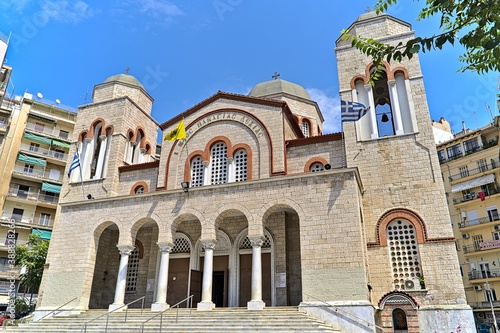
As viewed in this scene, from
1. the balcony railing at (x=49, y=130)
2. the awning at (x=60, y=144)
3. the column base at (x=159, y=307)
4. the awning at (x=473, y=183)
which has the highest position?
the balcony railing at (x=49, y=130)

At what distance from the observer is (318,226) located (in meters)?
14.8

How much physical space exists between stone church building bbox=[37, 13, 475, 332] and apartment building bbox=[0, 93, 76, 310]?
595 inches

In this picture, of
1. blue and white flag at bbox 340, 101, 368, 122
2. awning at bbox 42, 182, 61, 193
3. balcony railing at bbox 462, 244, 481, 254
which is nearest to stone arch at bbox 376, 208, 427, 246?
blue and white flag at bbox 340, 101, 368, 122

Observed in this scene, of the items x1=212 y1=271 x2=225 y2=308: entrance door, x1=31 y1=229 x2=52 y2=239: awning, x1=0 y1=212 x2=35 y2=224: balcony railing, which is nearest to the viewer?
x1=212 y1=271 x2=225 y2=308: entrance door

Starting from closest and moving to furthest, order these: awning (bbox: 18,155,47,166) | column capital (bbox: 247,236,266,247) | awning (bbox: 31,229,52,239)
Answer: column capital (bbox: 247,236,266,247)
awning (bbox: 31,229,52,239)
awning (bbox: 18,155,47,166)

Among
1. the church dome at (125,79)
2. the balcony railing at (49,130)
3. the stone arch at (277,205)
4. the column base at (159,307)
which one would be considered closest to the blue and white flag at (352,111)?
the stone arch at (277,205)

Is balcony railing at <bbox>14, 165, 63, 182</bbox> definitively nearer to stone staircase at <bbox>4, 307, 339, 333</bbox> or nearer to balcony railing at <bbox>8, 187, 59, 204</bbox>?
balcony railing at <bbox>8, 187, 59, 204</bbox>

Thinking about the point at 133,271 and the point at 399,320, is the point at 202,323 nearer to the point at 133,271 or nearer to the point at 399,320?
the point at 399,320

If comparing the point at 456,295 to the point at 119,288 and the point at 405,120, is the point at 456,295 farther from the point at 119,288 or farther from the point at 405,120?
the point at 119,288

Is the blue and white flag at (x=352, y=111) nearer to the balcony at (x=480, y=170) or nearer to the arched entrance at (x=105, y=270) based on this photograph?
the arched entrance at (x=105, y=270)

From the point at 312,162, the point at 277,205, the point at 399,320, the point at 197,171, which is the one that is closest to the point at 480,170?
the point at 312,162

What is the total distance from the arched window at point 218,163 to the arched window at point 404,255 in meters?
8.47

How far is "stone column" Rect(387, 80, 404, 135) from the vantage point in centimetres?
1878

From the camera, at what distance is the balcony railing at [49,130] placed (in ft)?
129
